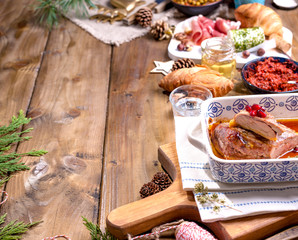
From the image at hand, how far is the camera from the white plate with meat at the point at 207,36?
2004 millimetres

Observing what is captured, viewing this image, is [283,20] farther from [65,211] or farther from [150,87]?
[65,211]

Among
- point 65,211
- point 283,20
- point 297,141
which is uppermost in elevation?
point 297,141

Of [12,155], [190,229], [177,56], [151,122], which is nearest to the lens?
[190,229]

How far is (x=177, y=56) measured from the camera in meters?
2.03

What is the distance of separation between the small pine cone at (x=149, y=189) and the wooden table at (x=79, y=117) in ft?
0.16

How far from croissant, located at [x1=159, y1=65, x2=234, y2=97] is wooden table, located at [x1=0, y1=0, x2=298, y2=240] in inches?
3.4

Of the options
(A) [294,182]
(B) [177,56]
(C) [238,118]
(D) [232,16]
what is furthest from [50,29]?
(A) [294,182]

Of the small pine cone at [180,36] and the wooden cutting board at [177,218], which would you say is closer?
the wooden cutting board at [177,218]

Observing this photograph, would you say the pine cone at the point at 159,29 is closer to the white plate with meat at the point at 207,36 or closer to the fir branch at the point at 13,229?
the white plate with meat at the point at 207,36

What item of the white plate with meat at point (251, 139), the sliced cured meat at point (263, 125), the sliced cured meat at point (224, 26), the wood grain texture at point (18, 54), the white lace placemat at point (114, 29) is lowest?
the white lace placemat at point (114, 29)

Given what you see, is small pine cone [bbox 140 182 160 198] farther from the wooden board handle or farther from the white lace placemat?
the white lace placemat

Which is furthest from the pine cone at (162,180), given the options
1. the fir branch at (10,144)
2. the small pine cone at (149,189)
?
the fir branch at (10,144)

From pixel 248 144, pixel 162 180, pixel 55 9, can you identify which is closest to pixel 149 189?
pixel 162 180

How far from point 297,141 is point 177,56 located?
0.91 meters
